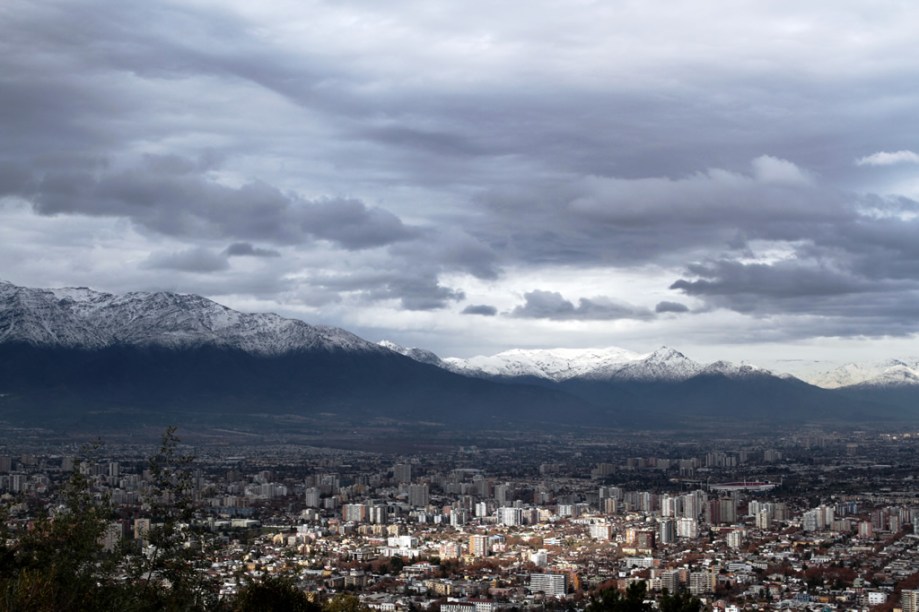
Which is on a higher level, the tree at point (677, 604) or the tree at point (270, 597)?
the tree at point (270, 597)

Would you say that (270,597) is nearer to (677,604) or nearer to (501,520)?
(677,604)

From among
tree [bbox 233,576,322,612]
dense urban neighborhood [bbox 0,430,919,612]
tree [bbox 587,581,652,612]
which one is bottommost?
dense urban neighborhood [bbox 0,430,919,612]

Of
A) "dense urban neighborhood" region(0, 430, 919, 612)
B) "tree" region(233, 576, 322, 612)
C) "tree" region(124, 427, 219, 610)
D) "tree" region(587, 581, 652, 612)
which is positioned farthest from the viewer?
"dense urban neighborhood" region(0, 430, 919, 612)

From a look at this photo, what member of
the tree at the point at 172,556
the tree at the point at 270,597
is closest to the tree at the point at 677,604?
the tree at the point at 270,597

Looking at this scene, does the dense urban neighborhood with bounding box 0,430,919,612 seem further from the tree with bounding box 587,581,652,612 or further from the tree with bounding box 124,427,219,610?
the tree with bounding box 587,581,652,612

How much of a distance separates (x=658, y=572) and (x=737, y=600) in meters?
6.66

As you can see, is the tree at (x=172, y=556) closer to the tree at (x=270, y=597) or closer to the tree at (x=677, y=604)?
the tree at (x=270, y=597)

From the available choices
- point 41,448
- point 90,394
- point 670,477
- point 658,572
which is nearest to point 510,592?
point 658,572

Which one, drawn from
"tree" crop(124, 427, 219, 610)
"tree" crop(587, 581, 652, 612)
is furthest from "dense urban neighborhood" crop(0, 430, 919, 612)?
"tree" crop(587, 581, 652, 612)

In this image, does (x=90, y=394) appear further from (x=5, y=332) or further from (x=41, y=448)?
(x=41, y=448)

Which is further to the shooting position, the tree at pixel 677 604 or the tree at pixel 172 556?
the tree at pixel 677 604

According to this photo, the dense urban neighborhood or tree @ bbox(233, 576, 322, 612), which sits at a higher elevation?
tree @ bbox(233, 576, 322, 612)

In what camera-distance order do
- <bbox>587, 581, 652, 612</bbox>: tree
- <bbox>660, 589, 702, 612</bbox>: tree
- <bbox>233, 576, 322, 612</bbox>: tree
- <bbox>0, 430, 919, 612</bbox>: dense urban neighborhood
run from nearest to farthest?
<bbox>233, 576, 322, 612</bbox>: tree
<bbox>660, 589, 702, 612</bbox>: tree
<bbox>587, 581, 652, 612</bbox>: tree
<bbox>0, 430, 919, 612</bbox>: dense urban neighborhood

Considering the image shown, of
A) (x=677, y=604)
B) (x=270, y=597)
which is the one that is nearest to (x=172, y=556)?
(x=270, y=597)
